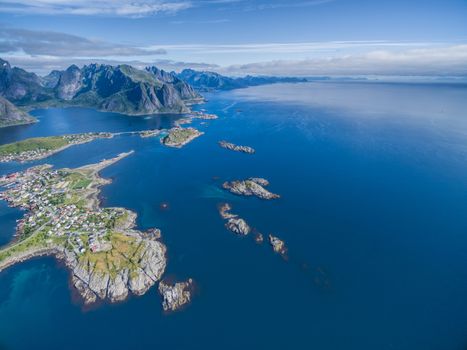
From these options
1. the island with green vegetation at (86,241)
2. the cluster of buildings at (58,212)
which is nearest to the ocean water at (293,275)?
the island with green vegetation at (86,241)

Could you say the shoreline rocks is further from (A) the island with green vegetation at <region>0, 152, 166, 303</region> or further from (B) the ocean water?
(A) the island with green vegetation at <region>0, 152, 166, 303</region>

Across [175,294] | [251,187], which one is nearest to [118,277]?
[175,294]

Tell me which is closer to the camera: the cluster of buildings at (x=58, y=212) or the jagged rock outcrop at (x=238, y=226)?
the cluster of buildings at (x=58, y=212)

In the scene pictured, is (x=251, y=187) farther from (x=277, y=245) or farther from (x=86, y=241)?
(x=86, y=241)

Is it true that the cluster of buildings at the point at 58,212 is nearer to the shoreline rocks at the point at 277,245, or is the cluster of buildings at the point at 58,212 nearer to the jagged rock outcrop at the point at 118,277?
the jagged rock outcrop at the point at 118,277

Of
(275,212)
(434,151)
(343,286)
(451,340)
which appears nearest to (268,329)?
(343,286)

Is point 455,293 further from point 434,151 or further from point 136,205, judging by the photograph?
point 434,151
